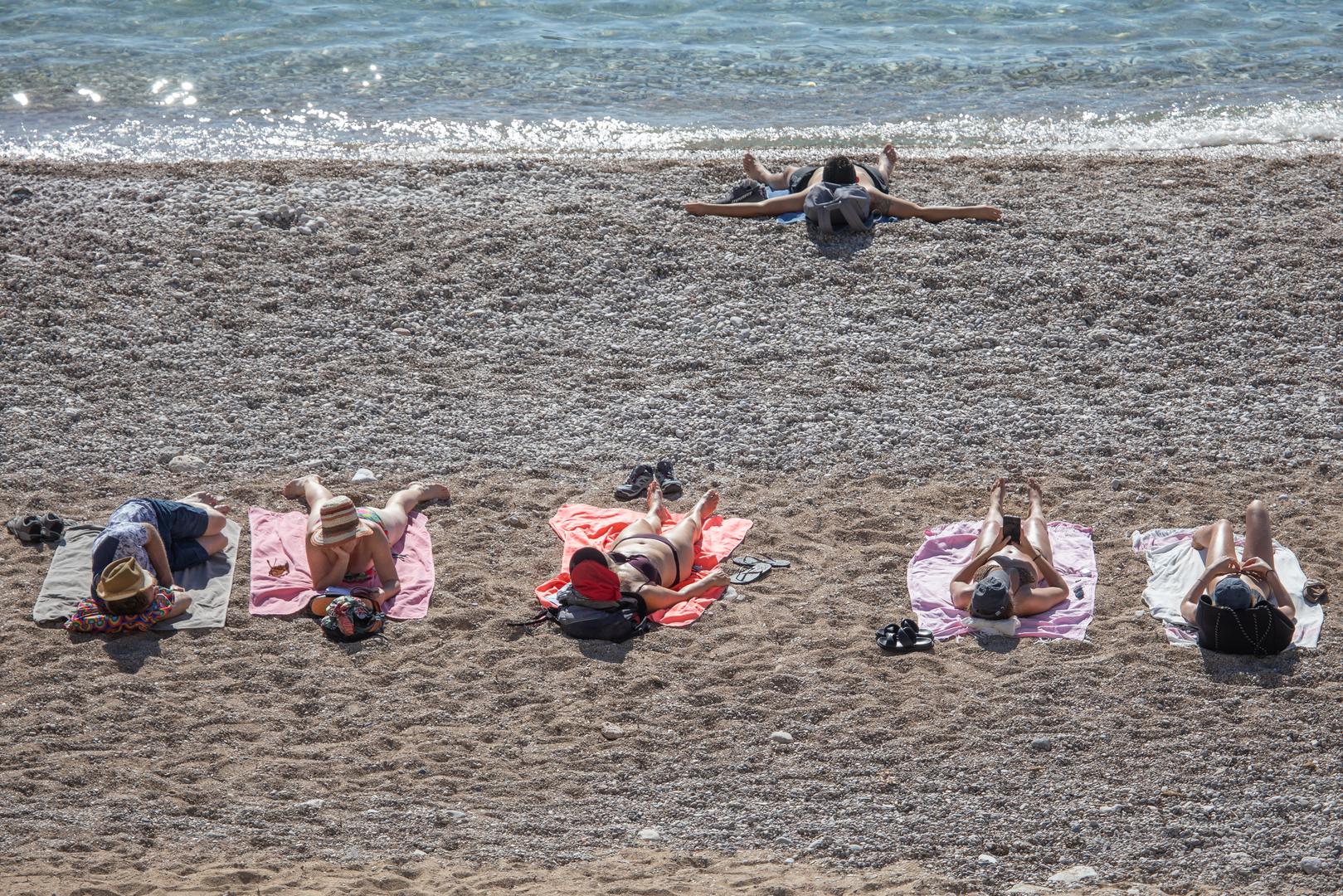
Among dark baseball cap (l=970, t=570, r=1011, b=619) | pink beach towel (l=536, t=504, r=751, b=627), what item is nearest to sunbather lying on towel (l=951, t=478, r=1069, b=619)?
dark baseball cap (l=970, t=570, r=1011, b=619)

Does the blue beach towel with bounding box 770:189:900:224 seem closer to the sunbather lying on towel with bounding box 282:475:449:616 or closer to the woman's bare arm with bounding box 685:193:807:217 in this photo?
the woman's bare arm with bounding box 685:193:807:217

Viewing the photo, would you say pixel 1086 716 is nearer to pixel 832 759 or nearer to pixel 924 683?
pixel 924 683

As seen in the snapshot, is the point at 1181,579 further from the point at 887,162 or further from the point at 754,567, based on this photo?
the point at 887,162

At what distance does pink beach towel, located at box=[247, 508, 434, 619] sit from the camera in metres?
7.50

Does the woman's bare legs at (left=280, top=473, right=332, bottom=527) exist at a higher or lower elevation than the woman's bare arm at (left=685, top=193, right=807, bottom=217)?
lower

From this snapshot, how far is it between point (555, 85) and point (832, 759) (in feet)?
43.3

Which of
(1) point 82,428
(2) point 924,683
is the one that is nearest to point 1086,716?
(2) point 924,683

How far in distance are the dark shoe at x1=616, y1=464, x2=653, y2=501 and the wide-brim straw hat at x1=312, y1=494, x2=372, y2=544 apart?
179 cm

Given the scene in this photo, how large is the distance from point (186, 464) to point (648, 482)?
3.13 meters

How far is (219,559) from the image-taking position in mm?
7914

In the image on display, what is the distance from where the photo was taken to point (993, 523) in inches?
312

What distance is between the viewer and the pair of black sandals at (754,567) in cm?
773

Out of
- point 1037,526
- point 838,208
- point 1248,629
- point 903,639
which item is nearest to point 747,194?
point 838,208

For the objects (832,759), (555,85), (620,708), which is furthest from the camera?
(555,85)
